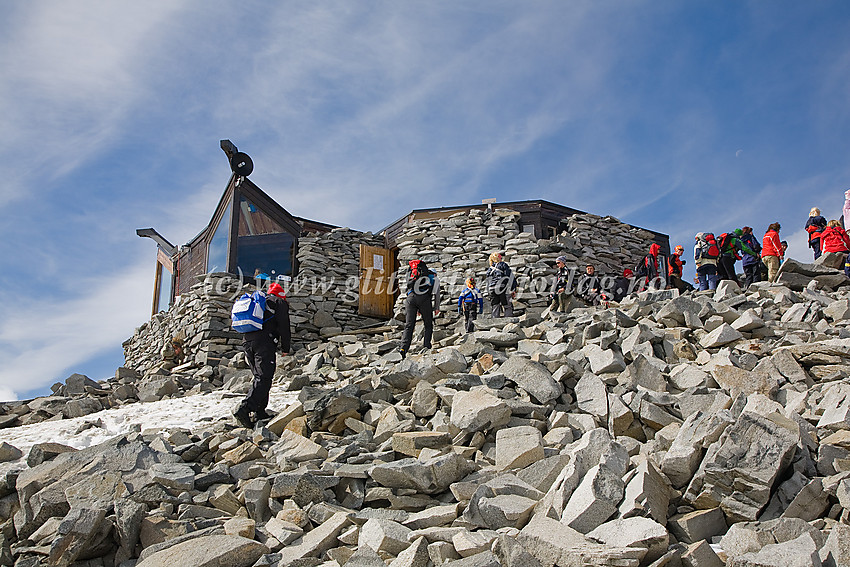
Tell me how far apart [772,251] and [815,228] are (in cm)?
132

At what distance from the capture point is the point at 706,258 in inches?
505

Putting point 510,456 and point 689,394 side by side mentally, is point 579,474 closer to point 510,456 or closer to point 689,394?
point 510,456

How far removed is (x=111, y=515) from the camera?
→ 4730 mm

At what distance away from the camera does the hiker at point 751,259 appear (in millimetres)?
12414

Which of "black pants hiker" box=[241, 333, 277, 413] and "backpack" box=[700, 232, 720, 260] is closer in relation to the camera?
"black pants hiker" box=[241, 333, 277, 413]

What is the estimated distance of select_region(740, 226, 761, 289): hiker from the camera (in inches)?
489

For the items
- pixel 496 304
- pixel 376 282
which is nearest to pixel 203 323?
pixel 376 282

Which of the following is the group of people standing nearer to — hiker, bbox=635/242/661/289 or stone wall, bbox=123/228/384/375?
hiker, bbox=635/242/661/289

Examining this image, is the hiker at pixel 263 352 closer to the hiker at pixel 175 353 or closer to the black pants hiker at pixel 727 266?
the hiker at pixel 175 353

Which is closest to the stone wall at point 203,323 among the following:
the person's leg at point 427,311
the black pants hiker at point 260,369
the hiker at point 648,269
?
the person's leg at point 427,311

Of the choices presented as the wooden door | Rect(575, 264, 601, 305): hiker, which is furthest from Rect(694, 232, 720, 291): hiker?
the wooden door

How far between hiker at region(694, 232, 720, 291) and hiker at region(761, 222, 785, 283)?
94cm

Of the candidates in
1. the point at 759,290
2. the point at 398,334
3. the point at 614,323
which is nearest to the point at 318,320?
the point at 398,334

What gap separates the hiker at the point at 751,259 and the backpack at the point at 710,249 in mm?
510
